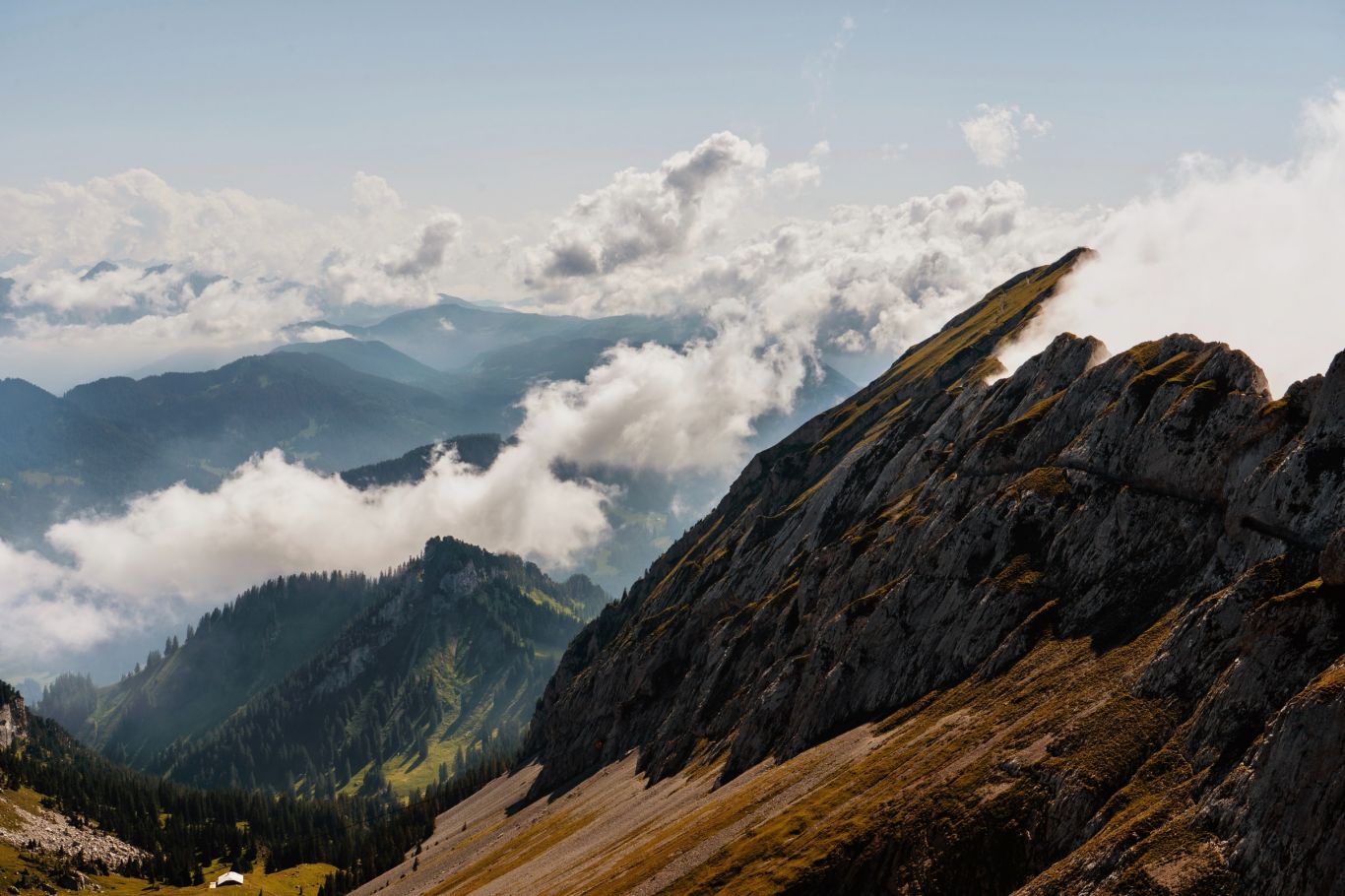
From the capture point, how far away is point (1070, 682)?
99.6 metres

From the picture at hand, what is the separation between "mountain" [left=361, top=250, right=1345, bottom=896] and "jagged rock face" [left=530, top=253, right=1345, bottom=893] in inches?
11.6

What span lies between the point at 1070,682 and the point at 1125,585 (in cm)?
1805

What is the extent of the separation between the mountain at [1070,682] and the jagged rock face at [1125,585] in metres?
0.29

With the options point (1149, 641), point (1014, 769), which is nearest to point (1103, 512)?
point (1149, 641)

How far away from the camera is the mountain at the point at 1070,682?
71.8m

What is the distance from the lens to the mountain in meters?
71.8

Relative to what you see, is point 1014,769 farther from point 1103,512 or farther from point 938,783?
point 1103,512

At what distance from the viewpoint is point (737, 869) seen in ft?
331

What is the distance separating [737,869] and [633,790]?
99.1 m

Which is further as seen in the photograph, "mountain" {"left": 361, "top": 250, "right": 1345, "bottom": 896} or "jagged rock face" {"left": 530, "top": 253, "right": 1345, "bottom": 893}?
"mountain" {"left": 361, "top": 250, "right": 1345, "bottom": 896}

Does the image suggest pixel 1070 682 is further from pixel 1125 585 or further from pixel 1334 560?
pixel 1334 560

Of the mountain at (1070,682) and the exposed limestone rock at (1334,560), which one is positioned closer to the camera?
the mountain at (1070,682)

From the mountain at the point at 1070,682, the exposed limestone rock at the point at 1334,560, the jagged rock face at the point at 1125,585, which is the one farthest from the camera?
the exposed limestone rock at the point at 1334,560

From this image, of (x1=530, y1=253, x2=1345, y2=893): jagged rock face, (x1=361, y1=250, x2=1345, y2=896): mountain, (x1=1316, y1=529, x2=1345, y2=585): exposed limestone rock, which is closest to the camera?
(x1=530, y1=253, x2=1345, y2=893): jagged rock face
